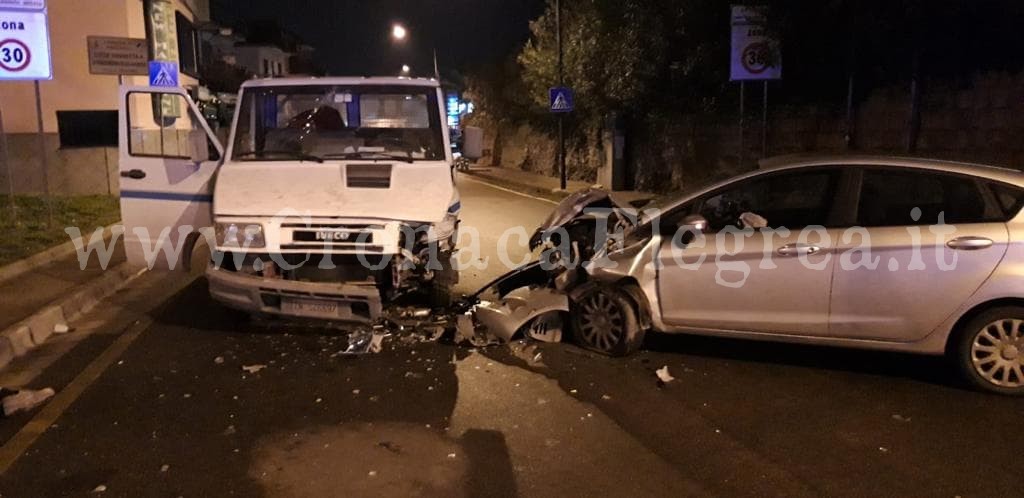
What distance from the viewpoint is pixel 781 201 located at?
6766 mm

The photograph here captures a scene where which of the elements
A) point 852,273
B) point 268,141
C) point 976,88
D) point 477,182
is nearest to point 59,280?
point 268,141

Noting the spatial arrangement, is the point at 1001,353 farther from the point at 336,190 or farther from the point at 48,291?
the point at 48,291

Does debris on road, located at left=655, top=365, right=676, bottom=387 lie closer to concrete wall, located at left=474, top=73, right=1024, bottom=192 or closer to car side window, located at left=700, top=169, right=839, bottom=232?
car side window, located at left=700, top=169, right=839, bottom=232

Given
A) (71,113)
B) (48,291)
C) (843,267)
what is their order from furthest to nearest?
(71,113)
(48,291)
(843,267)

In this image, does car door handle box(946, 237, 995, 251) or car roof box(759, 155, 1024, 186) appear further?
car roof box(759, 155, 1024, 186)

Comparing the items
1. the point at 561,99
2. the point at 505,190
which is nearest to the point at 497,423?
the point at 561,99

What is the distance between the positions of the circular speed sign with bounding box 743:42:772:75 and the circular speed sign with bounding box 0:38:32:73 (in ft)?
36.7

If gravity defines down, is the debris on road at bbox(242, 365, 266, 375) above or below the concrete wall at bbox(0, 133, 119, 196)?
below

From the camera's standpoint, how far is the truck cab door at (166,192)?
791 cm

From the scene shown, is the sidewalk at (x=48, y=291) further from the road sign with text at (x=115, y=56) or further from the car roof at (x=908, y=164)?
the car roof at (x=908, y=164)

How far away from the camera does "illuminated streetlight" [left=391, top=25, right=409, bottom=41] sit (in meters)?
37.1

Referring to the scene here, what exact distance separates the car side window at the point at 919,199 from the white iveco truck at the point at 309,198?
325 centimetres

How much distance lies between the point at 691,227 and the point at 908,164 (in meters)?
1.52

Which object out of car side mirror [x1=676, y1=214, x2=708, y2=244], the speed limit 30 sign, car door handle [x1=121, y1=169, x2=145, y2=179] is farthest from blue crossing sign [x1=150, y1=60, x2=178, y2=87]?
car side mirror [x1=676, y1=214, x2=708, y2=244]
